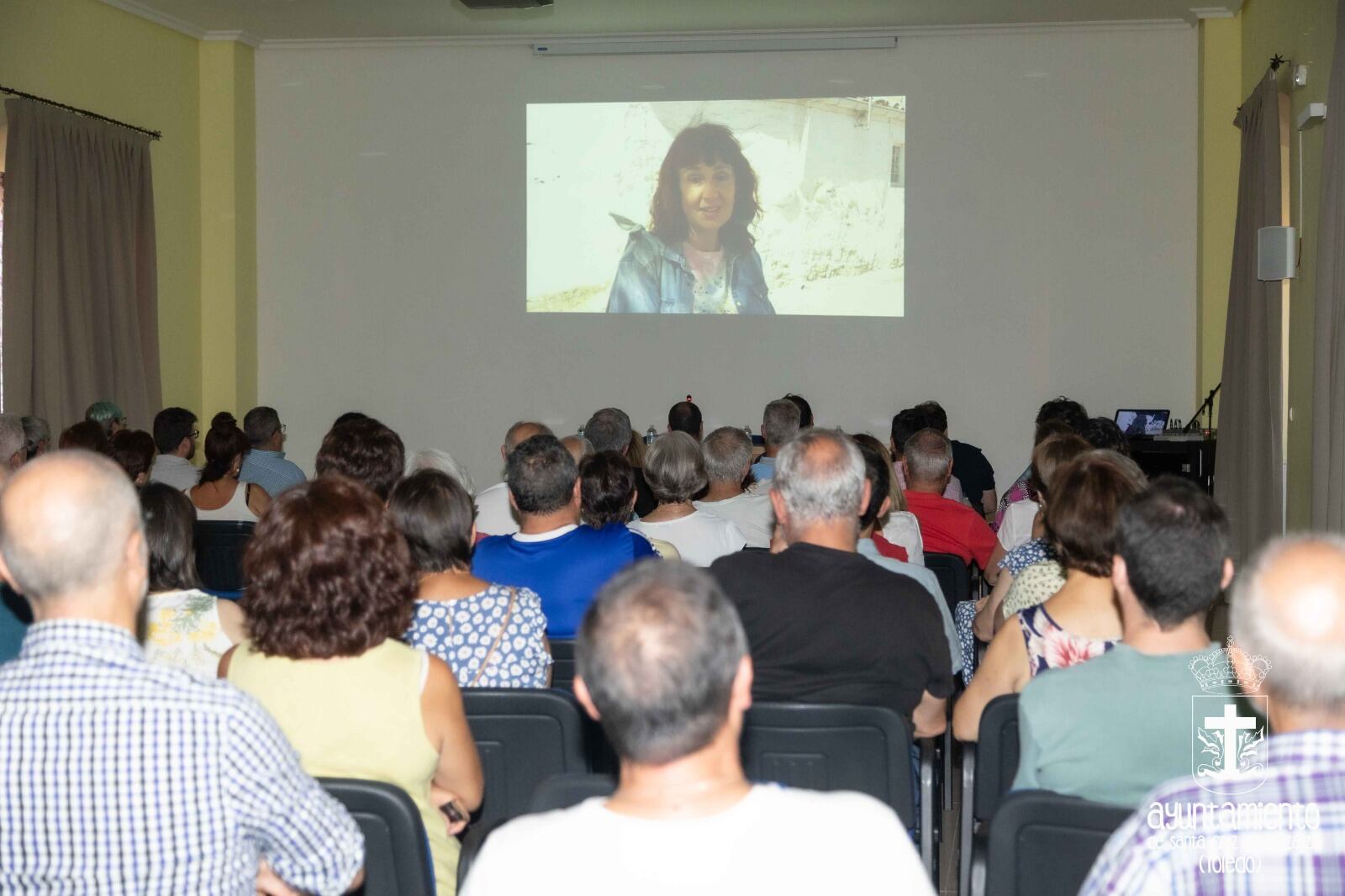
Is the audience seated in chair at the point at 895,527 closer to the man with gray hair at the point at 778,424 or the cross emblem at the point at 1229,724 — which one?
the man with gray hair at the point at 778,424

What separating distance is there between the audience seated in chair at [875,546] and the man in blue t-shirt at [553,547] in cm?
61

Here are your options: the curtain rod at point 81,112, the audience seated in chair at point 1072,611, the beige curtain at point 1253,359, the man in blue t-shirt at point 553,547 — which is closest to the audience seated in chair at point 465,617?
the man in blue t-shirt at point 553,547

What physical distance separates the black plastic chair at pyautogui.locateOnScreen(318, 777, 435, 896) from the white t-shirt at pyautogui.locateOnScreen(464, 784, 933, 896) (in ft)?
1.94

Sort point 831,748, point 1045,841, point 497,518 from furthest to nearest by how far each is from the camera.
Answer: point 497,518
point 831,748
point 1045,841

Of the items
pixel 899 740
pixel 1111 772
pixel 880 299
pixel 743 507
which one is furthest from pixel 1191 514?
pixel 880 299

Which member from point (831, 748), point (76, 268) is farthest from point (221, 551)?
point (76, 268)

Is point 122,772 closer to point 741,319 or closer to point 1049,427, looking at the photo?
point 1049,427

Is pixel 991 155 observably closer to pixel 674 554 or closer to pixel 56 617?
pixel 674 554

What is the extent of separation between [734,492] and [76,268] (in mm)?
5329

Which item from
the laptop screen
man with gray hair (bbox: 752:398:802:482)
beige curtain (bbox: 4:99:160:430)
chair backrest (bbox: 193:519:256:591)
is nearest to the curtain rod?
beige curtain (bbox: 4:99:160:430)

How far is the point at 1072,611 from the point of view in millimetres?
2549

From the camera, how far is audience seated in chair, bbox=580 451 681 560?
152 inches

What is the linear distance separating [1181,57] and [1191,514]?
7669mm

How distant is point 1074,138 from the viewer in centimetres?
877
